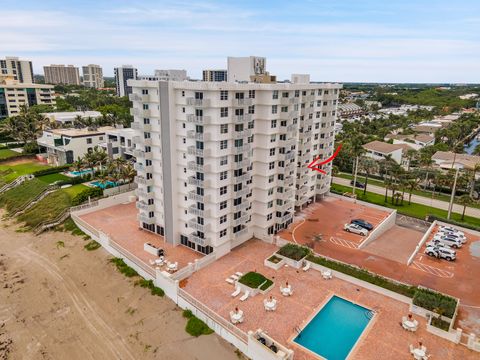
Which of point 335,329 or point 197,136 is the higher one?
point 197,136

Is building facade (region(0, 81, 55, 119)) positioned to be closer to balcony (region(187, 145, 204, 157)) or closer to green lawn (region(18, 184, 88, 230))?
green lawn (region(18, 184, 88, 230))

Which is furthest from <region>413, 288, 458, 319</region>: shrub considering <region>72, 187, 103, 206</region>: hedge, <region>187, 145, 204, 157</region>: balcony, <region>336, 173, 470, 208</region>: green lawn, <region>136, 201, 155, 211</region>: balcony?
<region>72, 187, 103, 206</region>: hedge

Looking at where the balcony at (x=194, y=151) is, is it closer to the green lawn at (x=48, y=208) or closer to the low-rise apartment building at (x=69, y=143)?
the green lawn at (x=48, y=208)

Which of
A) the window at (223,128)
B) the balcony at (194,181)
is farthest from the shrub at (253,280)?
the window at (223,128)

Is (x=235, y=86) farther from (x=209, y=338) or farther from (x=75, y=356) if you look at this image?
(x=75, y=356)

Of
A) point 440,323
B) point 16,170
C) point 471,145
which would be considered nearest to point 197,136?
point 440,323

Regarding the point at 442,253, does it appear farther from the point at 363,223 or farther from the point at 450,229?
the point at 363,223

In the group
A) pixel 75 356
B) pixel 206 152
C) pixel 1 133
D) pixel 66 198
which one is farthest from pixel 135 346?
pixel 1 133
